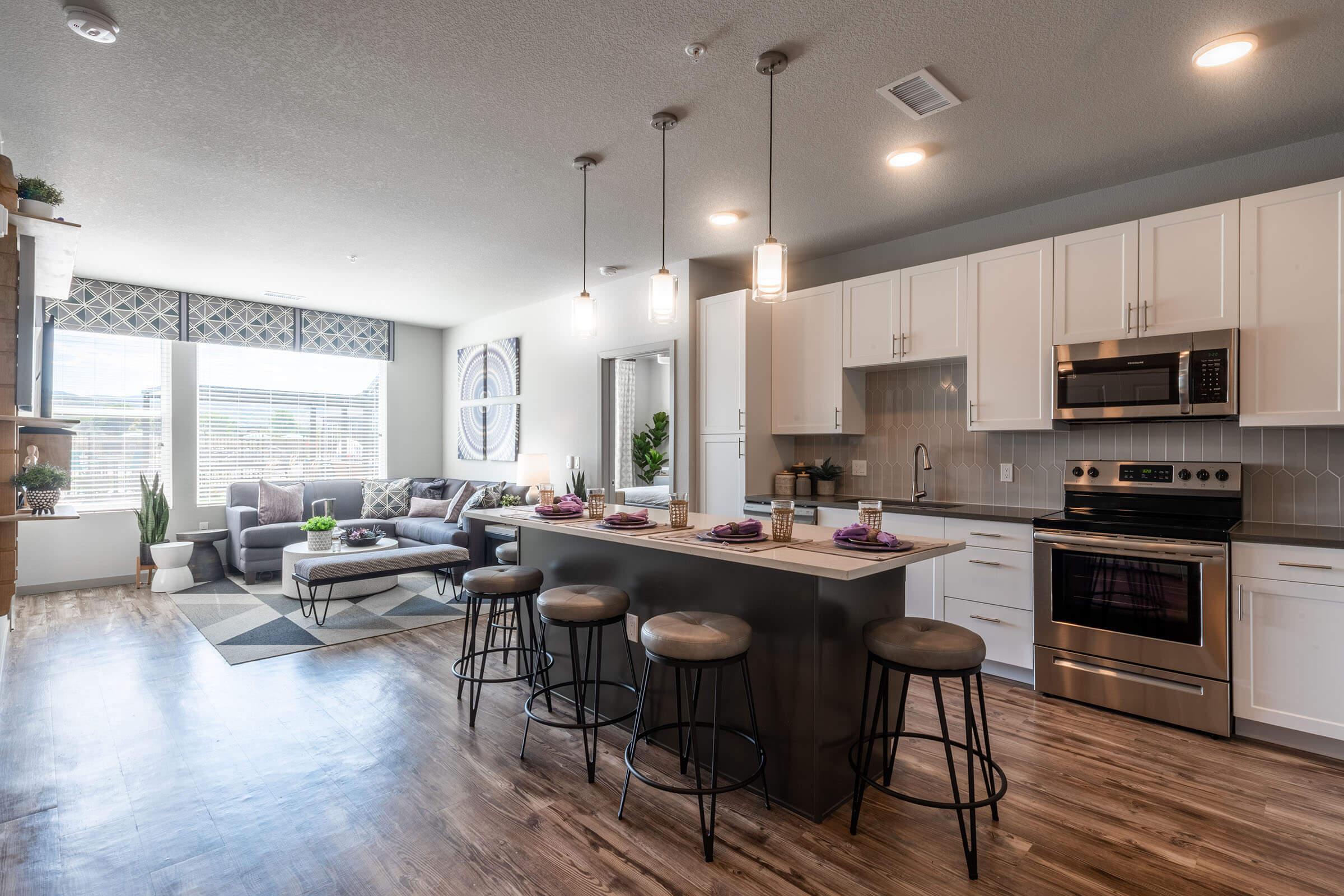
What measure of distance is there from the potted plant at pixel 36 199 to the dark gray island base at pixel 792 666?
273 cm

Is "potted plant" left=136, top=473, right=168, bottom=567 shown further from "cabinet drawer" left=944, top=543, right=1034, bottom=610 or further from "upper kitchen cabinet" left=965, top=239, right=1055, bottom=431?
"upper kitchen cabinet" left=965, top=239, right=1055, bottom=431

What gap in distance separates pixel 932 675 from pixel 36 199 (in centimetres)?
390

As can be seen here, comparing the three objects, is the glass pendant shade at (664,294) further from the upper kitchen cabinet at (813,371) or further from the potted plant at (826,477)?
the potted plant at (826,477)

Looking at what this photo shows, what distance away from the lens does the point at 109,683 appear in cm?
338

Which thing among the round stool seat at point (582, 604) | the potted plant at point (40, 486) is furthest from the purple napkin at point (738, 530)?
the potted plant at point (40, 486)

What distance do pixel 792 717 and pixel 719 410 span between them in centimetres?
277

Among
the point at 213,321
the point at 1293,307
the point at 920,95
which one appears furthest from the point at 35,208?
the point at 1293,307

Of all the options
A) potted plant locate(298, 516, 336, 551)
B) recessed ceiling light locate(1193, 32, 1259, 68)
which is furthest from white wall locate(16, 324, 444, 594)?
recessed ceiling light locate(1193, 32, 1259, 68)

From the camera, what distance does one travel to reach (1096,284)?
3287mm

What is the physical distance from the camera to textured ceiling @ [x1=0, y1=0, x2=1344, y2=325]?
7.00 feet

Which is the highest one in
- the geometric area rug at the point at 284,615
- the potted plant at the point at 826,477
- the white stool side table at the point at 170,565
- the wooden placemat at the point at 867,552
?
the potted plant at the point at 826,477

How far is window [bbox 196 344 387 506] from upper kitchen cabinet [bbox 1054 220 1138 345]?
269 inches

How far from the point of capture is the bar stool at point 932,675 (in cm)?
191

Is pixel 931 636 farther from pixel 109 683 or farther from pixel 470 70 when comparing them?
pixel 109 683
